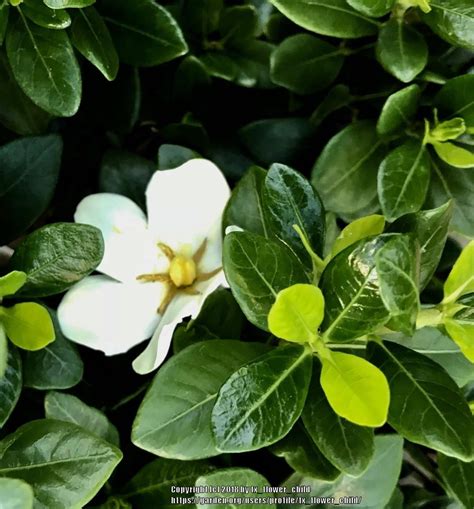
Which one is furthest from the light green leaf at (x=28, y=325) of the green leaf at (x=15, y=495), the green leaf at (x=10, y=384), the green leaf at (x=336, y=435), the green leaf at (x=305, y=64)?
the green leaf at (x=305, y=64)

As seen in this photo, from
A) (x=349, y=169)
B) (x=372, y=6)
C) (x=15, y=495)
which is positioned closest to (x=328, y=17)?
(x=372, y=6)

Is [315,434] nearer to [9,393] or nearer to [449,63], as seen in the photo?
[9,393]

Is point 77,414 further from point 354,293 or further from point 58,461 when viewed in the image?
point 354,293

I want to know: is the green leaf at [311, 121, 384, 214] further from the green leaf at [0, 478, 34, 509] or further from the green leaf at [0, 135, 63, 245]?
the green leaf at [0, 478, 34, 509]

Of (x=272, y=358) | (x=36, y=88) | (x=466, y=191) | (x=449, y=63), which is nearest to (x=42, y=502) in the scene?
(x=272, y=358)

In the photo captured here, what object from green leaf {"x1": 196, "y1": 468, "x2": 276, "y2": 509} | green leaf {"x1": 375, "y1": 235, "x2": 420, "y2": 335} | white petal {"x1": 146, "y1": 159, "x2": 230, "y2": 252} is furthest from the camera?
white petal {"x1": 146, "y1": 159, "x2": 230, "y2": 252}

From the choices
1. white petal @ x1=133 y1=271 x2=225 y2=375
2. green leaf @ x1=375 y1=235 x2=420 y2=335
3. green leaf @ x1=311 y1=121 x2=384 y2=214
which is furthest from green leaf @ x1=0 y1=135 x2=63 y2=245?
green leaf @ x1=375 y1=235 x2=420 y2=335
